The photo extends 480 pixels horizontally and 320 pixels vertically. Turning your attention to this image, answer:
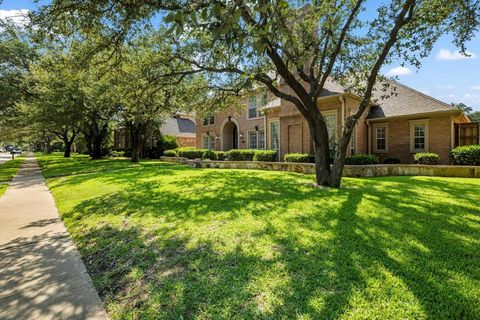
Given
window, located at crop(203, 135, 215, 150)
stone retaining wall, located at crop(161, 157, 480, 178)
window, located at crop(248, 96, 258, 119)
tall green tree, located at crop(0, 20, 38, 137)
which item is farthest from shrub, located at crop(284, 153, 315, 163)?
tall green tree, located at crop(0, 20, 38, 137)

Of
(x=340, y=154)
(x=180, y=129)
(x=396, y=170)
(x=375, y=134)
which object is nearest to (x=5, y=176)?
(x=340, y=154)

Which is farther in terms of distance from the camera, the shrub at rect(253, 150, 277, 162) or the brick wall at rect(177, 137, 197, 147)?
the brick wall at rect(177, 137, 197, 147)

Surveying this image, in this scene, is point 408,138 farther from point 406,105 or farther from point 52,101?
point 52,101

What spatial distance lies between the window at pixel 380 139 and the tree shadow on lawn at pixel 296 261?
10285 mm

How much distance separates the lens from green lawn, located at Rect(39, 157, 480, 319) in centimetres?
252

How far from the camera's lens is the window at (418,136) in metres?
14.4

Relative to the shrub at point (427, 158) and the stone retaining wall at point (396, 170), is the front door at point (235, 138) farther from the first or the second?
the shrub at point (427, 158)

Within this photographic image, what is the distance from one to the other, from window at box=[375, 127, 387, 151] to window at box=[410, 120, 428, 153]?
1362mm

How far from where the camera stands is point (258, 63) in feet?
30.7

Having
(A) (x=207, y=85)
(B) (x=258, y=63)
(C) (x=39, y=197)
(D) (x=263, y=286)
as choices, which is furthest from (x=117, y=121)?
(D) (x=263, y=286)

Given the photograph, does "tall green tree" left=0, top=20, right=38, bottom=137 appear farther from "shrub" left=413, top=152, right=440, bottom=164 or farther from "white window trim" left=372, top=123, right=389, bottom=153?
"shrub" left=413, top=152, right=440, bottom=164

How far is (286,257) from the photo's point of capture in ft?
11.2

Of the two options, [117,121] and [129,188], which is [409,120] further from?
[117,121]

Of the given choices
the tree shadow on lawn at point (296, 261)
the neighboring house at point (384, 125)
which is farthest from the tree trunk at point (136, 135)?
the tree shadow on lawn at point (296, 261)
